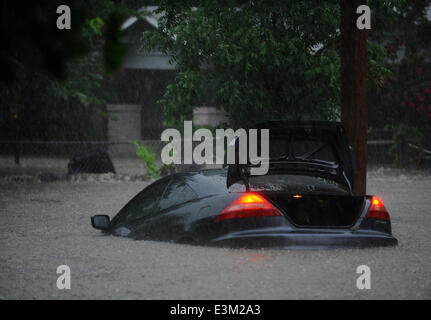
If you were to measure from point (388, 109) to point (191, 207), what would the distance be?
57.9 feet

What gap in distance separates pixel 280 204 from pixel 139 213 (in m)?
2.16

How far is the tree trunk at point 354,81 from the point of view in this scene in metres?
9.48

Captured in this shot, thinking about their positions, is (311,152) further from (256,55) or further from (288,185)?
(256,55)

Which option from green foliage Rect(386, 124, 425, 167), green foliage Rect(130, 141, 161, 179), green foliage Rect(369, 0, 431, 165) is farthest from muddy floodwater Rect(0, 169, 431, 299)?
green foliage Rect(369, 0, 431, 165)

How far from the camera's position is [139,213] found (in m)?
8.77

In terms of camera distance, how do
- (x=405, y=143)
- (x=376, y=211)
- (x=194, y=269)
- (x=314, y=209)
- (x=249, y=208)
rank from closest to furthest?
1. (x=194, y=269)
2. (x=249, y=208)
3. (x=314, y=209)
4. (x=376, y=211)
5. (x=405, y=143)

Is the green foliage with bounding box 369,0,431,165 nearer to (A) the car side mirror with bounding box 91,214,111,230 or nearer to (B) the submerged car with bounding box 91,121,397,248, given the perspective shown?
(B) the submerged car with bounding box 91,121,397,248

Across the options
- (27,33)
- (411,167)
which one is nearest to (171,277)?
(27,33)

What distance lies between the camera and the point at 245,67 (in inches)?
440

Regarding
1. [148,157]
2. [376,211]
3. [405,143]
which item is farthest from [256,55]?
A: [405,143]

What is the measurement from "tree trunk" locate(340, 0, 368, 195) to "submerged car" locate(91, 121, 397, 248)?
5.28ft

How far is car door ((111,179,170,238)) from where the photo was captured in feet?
27.8

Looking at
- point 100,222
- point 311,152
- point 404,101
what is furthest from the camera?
point 404,101
